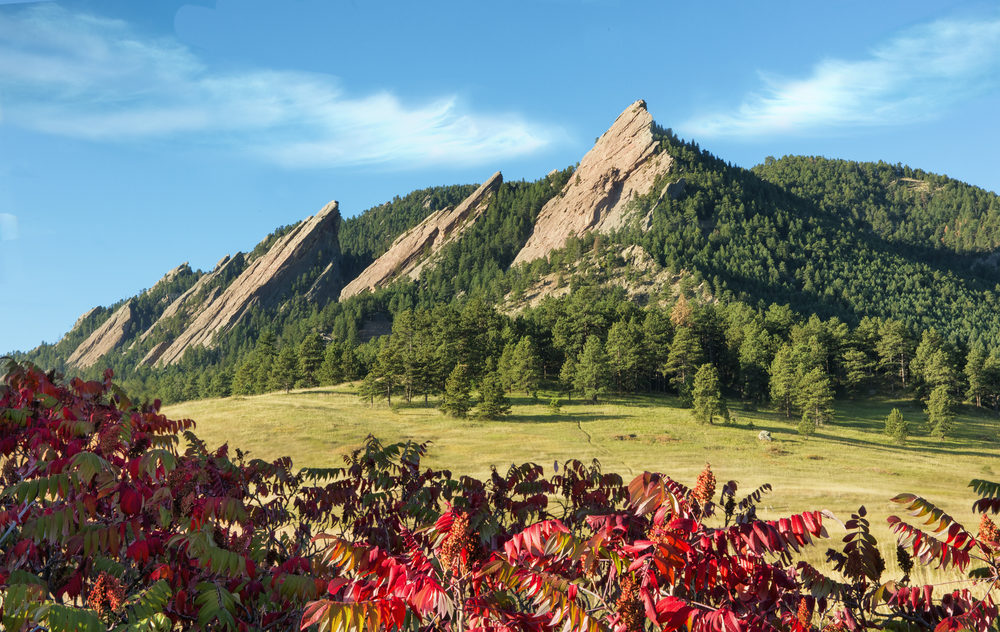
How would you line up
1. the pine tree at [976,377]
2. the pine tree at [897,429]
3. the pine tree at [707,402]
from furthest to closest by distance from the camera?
the pine tree at [976,377] → the pine tree at [897,429] → the pine tree at [707,402]

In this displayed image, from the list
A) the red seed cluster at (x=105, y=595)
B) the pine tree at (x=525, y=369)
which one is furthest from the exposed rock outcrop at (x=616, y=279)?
the red seed cluster at (x=105, y=595)

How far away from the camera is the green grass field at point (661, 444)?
110 feet

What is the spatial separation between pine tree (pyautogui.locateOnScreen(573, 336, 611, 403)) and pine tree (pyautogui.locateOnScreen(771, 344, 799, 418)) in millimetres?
18236

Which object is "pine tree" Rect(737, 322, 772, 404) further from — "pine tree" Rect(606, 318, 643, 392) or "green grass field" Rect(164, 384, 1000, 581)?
"pine tree" Rect(606, 318, 643, 392)

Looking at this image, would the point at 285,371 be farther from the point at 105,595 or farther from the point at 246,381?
the point at 105,595

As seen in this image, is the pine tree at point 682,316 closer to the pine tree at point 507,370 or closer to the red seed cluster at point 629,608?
the pine tree at point 507,370

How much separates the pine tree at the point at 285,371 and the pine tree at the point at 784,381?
5999 cm

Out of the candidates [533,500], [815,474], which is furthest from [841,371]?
[533,500]

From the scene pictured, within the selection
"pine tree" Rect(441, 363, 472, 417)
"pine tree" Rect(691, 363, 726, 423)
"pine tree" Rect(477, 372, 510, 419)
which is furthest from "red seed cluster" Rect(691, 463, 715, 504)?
"pine tree" Rect(691, 363, 726, 423)

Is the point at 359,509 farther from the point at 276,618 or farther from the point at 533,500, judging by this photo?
the point at 276,618

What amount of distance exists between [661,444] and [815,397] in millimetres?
24109

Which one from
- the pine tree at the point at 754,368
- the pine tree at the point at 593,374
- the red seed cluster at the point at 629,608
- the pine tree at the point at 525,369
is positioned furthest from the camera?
the pine tree at the point at 754,368

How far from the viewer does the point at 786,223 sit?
18775cm

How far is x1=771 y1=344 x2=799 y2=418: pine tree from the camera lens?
211ft
